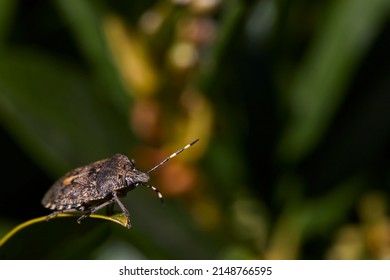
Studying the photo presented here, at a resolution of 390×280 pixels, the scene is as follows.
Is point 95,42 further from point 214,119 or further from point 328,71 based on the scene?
point 328,71

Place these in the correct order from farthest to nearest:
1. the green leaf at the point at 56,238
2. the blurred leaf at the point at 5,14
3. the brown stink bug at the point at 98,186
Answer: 1. the blurred leaf at the point at 5,14
2. the brown stink bug at the point at 98,186
3. the green leaf at the point at 56,238

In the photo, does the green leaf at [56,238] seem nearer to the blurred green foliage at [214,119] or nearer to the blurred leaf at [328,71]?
the blurred green foliage at [214,119]

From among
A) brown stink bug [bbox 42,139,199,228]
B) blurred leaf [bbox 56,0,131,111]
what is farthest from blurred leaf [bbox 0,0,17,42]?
brown stink bug [bbox 42,139,199,228]

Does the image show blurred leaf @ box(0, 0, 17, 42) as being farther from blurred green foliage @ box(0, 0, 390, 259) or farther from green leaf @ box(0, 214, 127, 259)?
green leaf @ box(0, 214, 127, 259)

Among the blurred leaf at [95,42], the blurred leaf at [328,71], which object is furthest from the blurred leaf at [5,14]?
the blurred leaf at [328,71]

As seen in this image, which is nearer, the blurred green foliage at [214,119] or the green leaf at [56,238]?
the green leaf at [56,238]

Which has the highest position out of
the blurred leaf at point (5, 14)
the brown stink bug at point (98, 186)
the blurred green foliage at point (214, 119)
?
the blurred leaf at point (5, 14)

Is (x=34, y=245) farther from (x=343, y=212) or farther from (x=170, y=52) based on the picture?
(x=343, y=212)

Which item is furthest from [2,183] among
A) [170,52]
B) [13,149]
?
[170,52]
